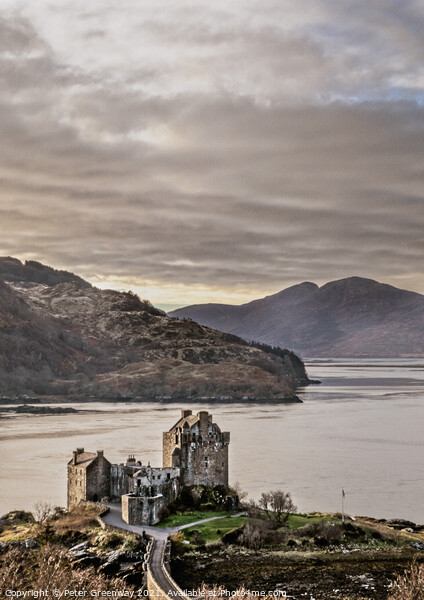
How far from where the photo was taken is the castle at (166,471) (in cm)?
4959

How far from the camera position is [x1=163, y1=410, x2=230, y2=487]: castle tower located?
177 ft

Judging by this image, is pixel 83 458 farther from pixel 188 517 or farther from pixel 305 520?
pixel 305 520

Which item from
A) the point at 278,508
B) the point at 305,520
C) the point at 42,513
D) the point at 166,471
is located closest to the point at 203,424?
the point at 166,471

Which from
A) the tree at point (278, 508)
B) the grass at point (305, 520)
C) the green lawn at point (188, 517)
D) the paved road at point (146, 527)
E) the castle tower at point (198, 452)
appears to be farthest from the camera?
the castle tower at point (198, 452)

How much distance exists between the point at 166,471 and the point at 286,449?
4557 cm

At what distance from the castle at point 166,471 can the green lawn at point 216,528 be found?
3.28 m

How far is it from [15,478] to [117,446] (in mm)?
19109

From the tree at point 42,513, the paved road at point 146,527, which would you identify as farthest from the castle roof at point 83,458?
the paved road at point 146,527

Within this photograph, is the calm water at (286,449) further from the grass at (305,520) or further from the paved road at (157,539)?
the paved road at (157,539)

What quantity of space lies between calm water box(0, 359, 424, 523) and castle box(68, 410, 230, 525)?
9.18 metres

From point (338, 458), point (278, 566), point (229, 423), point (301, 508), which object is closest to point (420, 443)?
point (338, 458)

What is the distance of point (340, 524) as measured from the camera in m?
47.3

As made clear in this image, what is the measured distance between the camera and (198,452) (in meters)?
54.5

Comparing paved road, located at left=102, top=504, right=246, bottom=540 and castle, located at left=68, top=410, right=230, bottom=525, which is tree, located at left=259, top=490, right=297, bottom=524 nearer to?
paved road, located at left=102, top=504, right=246, bottom=540
